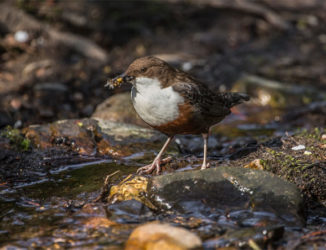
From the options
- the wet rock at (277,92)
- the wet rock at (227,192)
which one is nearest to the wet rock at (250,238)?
the wet rock at (227,192)

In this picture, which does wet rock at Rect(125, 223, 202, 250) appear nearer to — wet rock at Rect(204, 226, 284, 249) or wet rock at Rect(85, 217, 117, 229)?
wet rock at Rect(204, 226, 284, 249)

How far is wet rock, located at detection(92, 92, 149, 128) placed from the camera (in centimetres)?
749

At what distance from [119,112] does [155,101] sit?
2.74m

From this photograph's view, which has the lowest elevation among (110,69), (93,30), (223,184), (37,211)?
(37,211)

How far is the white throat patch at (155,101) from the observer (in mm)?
4883

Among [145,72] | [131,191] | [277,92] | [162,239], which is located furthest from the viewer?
[277,92]

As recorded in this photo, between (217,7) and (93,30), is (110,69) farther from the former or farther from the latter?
(217,7)

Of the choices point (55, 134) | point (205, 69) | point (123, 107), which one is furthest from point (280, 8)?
point (55, 134)

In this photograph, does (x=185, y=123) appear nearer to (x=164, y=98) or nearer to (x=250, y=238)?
(x=164, y=98)

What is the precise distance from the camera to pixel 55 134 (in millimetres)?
6277

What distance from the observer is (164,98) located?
4.93m

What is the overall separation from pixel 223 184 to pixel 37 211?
1.78 m

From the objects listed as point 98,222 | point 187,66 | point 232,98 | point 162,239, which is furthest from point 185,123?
point 187,66

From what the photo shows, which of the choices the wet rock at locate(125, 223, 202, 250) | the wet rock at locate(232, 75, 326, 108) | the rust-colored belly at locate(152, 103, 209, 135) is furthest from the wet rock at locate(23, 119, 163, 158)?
the wet rock at locate(232, 75, 326, 108)
